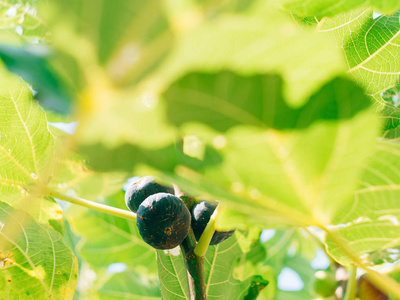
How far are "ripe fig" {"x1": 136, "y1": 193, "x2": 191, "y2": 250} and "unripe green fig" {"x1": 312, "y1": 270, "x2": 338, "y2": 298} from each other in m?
0.90

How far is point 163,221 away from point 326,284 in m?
1.00

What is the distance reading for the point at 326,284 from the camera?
165 centimetres

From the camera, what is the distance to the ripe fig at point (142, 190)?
1.15m

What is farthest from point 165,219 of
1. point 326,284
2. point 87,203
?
point 326,284

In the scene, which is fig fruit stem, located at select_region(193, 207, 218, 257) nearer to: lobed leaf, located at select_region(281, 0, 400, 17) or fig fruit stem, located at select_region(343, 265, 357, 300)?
lobed leaf, located at select_region(281, 0, 400, 17)

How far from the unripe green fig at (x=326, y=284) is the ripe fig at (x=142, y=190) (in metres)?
0.90

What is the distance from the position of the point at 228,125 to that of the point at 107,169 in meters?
0.15

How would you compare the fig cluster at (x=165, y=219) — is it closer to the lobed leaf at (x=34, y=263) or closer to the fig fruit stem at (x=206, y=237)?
the fig fruit stem at (x=206, y=237)

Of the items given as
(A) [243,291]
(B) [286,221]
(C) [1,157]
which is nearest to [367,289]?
(A) [243,291]

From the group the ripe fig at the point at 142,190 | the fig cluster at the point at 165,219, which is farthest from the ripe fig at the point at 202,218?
the ripe fig at the point at 142,190

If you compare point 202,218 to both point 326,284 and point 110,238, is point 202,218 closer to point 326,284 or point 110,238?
point 110,238

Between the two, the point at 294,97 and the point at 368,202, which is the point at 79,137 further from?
the point at 368,202

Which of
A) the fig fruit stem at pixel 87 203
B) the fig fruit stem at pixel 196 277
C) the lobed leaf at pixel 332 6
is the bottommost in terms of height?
the fig fruit stem at pixel 196 277

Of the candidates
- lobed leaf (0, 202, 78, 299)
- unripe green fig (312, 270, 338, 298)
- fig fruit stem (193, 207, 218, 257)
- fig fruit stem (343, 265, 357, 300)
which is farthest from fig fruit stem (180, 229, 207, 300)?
unripe green fig (312, 270, 338, 298)
